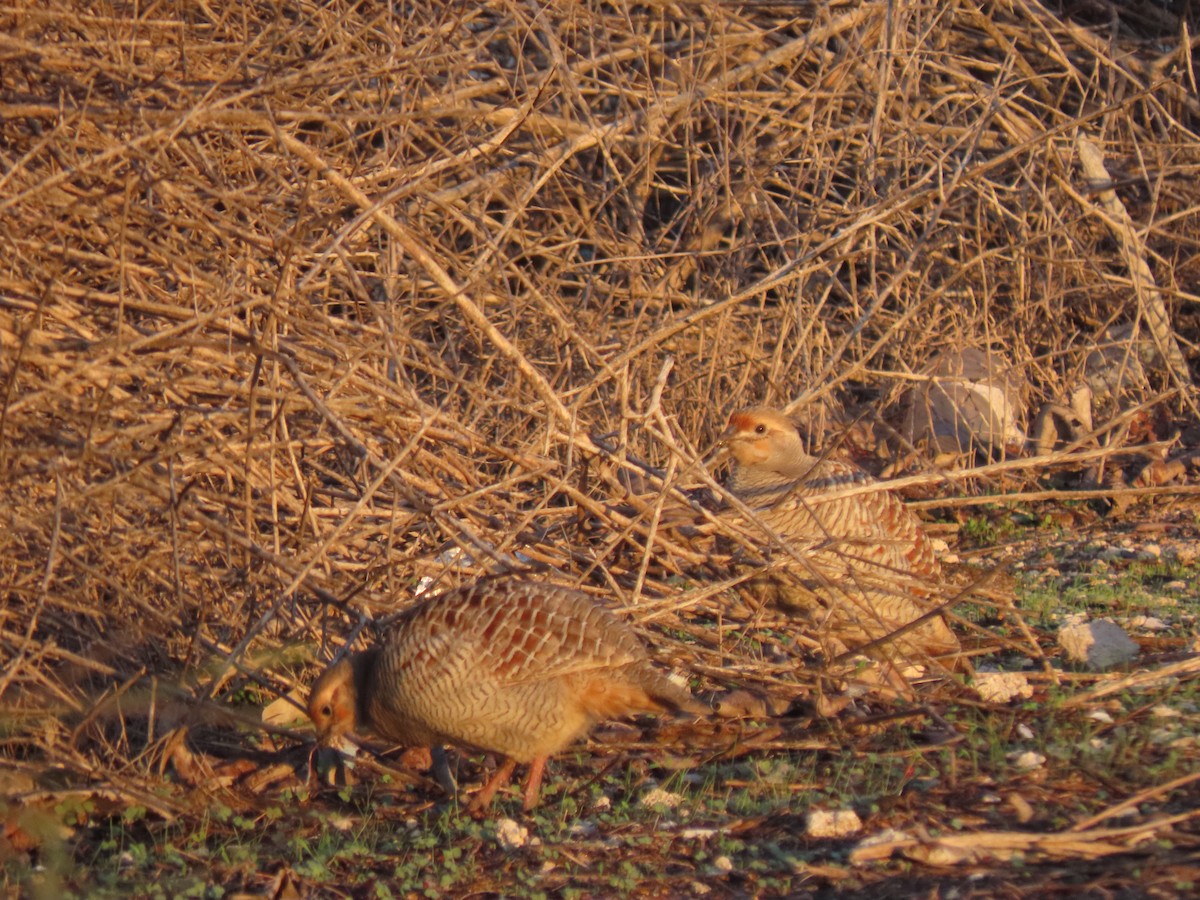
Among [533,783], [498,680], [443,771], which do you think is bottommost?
[443,771]

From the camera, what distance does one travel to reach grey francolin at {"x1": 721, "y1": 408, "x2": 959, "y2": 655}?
17.8 feet

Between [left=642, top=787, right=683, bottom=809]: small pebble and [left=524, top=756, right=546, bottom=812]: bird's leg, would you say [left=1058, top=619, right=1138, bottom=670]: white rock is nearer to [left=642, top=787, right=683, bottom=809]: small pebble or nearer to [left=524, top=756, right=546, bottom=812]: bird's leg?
[left=642, top=787, right=683, bottom=809]: small pebble

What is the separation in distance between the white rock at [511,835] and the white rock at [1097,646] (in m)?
2.27

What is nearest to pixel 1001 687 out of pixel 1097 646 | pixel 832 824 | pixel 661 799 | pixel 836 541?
pixel 1097 646

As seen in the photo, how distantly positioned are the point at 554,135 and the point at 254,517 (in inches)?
141

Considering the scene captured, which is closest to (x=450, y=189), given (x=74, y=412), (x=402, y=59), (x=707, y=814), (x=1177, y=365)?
(x=402, y=59)

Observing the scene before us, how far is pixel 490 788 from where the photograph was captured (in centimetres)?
454

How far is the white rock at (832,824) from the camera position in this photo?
4.09 meters

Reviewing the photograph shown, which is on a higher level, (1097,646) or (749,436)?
(749,436)

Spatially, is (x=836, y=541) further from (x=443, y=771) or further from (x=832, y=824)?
(x=443, y=771)

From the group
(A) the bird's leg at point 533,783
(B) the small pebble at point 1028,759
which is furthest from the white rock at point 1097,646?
(A) the bird's leg at point 533,783

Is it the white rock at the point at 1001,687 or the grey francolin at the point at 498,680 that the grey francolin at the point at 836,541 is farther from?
the grey francolin at the point at 498,680

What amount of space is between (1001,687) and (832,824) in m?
1.24

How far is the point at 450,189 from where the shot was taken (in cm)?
643
